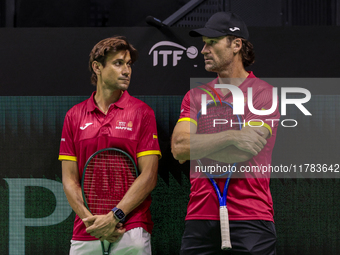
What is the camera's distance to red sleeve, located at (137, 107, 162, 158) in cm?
309

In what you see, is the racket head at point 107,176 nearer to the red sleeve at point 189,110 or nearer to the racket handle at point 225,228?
the red sleeve at point 189,110

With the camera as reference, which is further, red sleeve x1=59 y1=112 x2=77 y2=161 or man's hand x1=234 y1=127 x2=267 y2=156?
red sleeve x1=59 y1=112 x2=77 y2=161

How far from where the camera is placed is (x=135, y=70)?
3.58 m

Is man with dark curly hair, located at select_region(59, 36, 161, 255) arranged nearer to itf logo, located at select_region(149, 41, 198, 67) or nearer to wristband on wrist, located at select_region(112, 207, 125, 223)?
wristband on wrist, located at select_region(112, 207, 125, 223)

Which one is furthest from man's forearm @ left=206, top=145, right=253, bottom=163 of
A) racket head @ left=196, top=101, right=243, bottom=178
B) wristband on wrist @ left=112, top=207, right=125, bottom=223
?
wristband on wrist @ left=112, top=207, right=125, bottom=223

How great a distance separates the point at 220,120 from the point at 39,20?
9.49ft

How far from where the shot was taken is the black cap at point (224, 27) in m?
3.00

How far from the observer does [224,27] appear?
9.89ft

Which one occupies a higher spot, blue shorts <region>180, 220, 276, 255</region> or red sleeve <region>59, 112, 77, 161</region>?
red sleeve <region>59, 112, 77, 161</region>

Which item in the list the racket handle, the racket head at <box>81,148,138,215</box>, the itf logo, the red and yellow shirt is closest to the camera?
the racket handle

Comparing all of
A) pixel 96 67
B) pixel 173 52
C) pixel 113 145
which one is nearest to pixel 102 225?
pixel 113 145

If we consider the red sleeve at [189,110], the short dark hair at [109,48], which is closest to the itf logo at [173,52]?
the short dark hair at [109,48]

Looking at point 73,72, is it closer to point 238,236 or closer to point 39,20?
point 39,20

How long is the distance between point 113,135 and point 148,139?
260 mm
